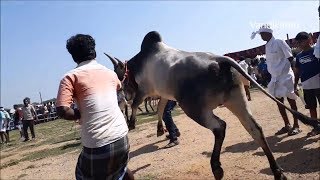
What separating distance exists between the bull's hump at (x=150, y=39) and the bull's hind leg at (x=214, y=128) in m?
1.64

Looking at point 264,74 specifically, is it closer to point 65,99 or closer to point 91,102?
point 91,102

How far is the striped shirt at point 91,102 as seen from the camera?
11.5 feet

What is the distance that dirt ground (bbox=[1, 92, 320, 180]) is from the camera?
18.5ft

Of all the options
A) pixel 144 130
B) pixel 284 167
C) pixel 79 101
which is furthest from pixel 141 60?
pixel 144 130

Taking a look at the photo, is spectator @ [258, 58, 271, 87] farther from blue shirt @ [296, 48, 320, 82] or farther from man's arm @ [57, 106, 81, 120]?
man's arm @ [57, 106, 81, 120]

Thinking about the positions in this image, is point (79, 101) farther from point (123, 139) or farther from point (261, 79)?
point (261, 79)

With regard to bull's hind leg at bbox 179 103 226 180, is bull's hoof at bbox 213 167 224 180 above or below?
below

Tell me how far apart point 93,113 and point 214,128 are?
6.33ft

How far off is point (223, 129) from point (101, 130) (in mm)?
1977

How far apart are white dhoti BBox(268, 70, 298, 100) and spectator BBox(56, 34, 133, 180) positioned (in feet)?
14.5

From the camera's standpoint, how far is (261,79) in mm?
20531

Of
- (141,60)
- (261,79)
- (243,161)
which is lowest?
(261,79)

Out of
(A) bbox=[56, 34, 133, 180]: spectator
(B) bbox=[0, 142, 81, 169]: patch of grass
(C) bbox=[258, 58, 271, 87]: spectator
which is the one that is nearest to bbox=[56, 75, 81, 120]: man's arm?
(A) bbox=[56, 34, 133, 180]: spectator

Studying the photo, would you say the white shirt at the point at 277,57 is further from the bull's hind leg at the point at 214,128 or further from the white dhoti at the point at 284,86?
the bull's hind leg at the point at 214,128
